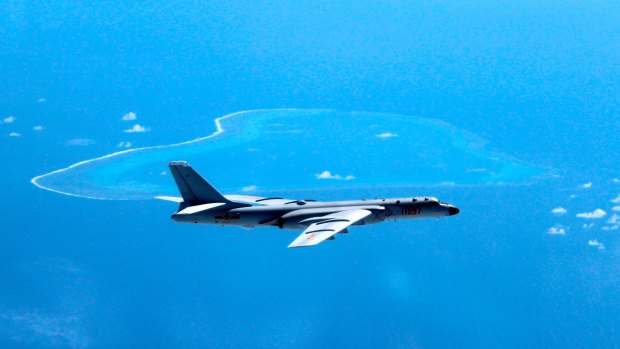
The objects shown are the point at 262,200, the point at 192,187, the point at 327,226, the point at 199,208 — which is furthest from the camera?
the point at 262,200

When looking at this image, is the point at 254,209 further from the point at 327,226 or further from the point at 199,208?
the point at 327,226

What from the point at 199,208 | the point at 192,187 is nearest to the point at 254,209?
the point at 199,208

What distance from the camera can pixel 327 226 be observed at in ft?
228

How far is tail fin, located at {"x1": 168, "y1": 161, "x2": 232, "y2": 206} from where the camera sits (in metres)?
74.2

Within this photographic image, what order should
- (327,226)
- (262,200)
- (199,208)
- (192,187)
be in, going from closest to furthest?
(327,226), (199,208), (192,187), (262,200)

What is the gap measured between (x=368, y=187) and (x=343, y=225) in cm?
5302

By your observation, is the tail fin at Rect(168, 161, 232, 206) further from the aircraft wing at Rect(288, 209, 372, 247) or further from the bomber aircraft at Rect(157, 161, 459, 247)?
the aircraft wing at Rect(288, 209, 372, 247)

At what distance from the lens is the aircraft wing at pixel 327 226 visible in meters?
65.0

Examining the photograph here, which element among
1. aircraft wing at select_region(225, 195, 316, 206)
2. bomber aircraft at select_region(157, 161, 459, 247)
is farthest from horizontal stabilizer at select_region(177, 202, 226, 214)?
aircraft wing at select_region(225, 195, 316, 206)

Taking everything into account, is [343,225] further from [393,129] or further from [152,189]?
[393,129]

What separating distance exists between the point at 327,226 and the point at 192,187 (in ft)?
42.4

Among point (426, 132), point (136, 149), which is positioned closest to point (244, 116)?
point (136, 149)

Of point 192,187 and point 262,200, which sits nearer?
point 192,187

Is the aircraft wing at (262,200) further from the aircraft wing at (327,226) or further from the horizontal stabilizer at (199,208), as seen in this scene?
the aircraft wing at (327,226)
